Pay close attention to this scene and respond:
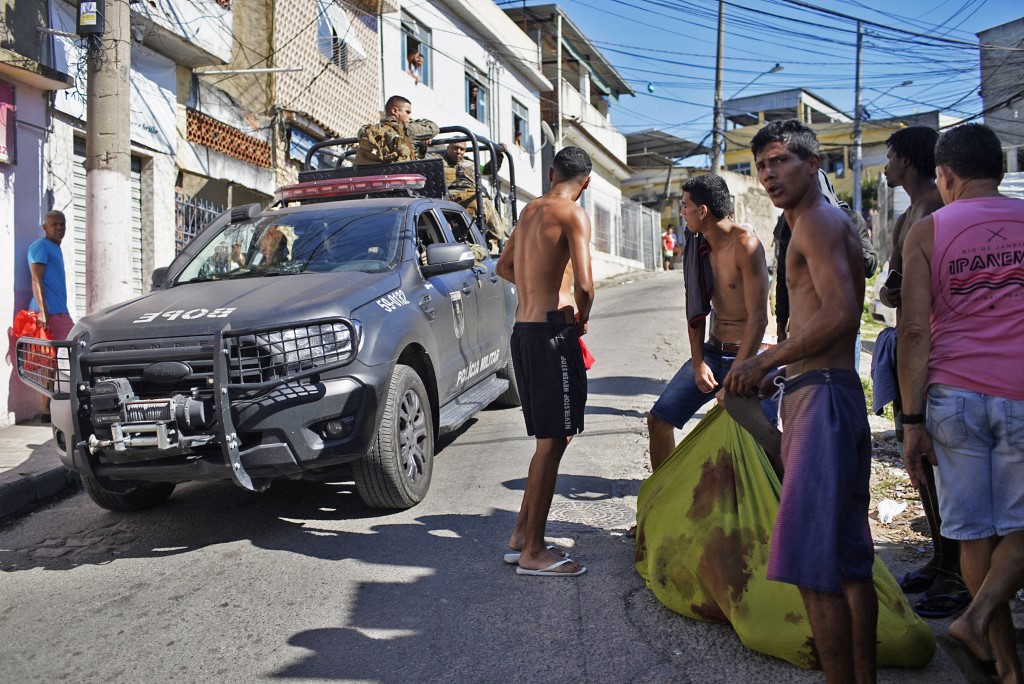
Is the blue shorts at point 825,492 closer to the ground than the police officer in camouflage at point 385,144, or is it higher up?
closer to the ground

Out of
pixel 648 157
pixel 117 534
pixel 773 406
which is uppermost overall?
pixel 648 157

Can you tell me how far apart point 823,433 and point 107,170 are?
6017 millimetres

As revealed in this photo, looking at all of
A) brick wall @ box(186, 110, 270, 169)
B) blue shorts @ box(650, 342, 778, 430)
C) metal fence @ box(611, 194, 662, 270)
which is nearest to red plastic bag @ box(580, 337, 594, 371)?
blue shorts @ box(650, 342, 778, 430)

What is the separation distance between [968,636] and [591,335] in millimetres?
10038

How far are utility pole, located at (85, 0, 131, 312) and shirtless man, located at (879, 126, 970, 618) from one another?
18.2 ft

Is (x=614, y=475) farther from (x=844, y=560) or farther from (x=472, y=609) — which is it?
(x=844, y=560)

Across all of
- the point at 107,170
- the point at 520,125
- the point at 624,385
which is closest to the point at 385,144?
the point at 107,170

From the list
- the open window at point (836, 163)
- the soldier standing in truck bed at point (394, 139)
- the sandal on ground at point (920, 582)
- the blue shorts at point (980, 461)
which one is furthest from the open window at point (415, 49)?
the open window at point (836, 163)

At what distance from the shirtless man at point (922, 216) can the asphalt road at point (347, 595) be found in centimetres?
63

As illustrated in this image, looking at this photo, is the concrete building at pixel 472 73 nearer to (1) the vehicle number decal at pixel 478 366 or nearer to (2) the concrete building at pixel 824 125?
(1) the vehicle number decal at pixel 478 366

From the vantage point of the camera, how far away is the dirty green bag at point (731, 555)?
297 cm

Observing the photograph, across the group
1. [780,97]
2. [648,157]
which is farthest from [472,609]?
[780,97]

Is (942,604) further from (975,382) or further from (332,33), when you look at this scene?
(332,33)

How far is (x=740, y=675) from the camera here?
2.97m
